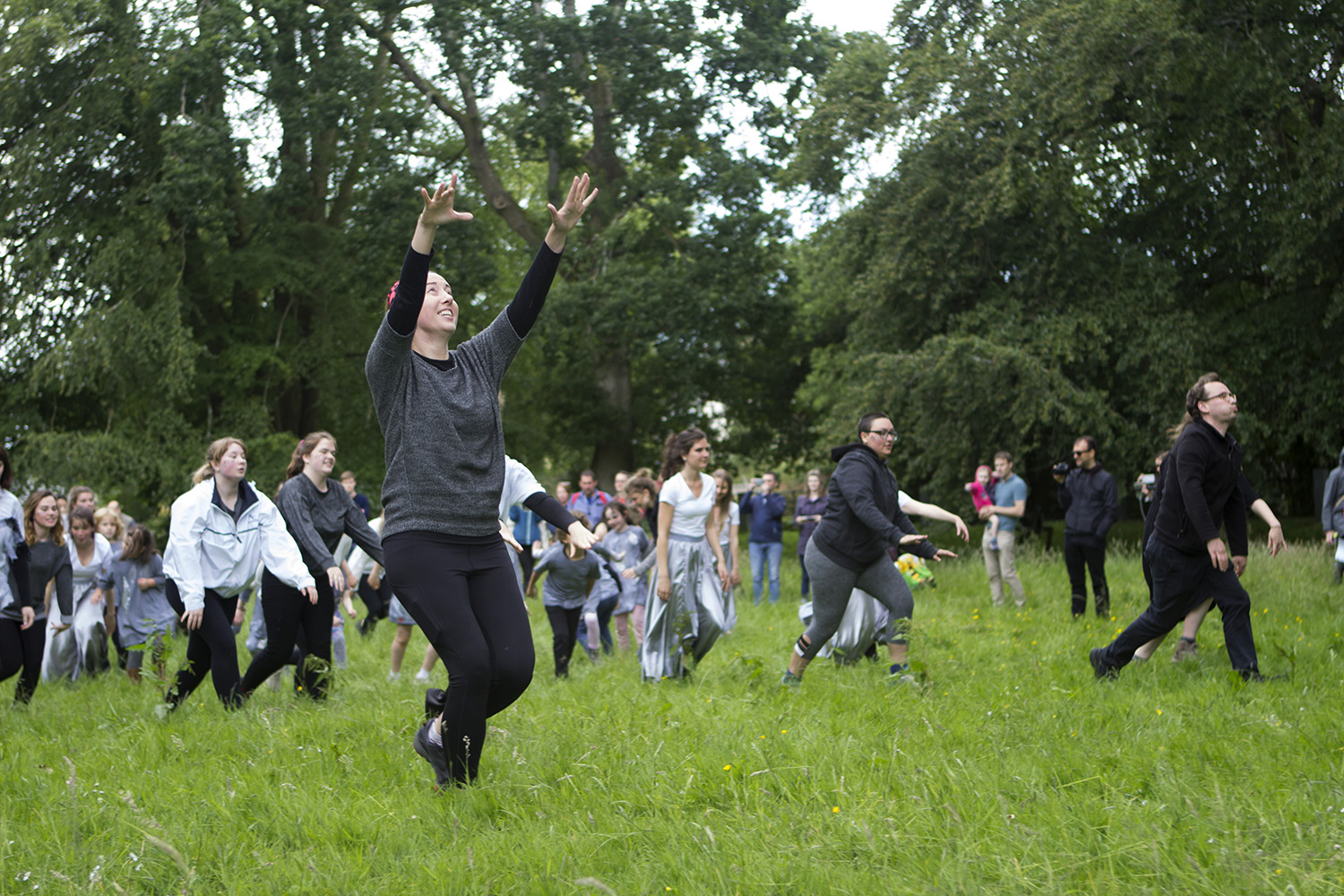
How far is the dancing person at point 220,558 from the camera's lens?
6758 millimetres

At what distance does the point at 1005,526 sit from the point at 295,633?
9.09 meters

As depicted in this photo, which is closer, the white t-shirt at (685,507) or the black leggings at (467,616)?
the black leggings at (467,616)

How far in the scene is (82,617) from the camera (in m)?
10.1

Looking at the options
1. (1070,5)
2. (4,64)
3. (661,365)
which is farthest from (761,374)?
(4,64)

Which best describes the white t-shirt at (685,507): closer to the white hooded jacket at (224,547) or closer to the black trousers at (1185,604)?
the white hooded jacket at (224,547)

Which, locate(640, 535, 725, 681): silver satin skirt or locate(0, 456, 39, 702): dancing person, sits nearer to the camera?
locate(0, 456, 39, 702): dancing person

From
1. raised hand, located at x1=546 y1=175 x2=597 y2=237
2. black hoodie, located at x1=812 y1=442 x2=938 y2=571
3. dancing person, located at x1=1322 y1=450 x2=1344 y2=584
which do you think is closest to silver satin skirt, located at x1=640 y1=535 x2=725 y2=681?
black hoodie, located at x1=812 y1=442 x2=938 y2=571

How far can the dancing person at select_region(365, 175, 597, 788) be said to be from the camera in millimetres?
4422

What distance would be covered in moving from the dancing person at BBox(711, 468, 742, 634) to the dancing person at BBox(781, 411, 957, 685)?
4.30 feet

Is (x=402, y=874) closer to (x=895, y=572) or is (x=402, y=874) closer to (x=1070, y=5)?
(x=895, y=572)

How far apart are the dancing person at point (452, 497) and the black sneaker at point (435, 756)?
218 millimetres

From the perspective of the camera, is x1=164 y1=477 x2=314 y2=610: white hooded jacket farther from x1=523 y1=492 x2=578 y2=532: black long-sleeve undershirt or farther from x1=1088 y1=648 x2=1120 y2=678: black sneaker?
x1=1088 y1=648 x2=1120 y2=678: black sneaker

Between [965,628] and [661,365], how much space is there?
738 inches

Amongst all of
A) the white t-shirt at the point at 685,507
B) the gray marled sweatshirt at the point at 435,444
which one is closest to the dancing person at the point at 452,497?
the gray marled sweatshirt at the point at 435,444
